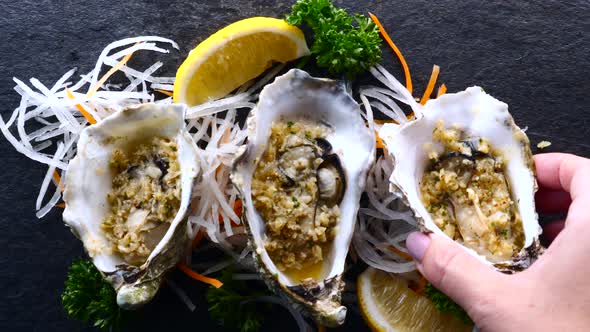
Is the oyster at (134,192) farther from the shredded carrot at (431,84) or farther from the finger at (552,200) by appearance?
the finger at (552,200)

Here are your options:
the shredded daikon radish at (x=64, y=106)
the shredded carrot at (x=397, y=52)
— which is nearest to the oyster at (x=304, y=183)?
the shredded carrot at (x=397, y=52)

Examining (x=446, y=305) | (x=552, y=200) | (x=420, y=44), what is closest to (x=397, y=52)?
(x=420, y=44)

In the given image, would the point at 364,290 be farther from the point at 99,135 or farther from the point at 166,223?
the point at 99,135

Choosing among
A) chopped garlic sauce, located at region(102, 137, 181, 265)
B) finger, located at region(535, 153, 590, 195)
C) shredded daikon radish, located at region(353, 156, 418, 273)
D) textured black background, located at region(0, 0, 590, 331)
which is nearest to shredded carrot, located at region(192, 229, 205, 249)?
chopped garlic sauce, located at region(102, 137, 181, 265)

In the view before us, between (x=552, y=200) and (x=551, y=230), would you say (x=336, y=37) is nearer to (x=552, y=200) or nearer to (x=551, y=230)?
(x=552, y=200)

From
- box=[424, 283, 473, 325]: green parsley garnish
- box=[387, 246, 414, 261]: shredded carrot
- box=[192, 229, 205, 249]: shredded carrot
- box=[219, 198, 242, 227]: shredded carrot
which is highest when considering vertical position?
box=[219, 198, 242, 227]: shredded carrot

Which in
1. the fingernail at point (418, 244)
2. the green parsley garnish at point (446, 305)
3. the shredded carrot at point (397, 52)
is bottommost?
the green parsley garnish at point (446, 305)

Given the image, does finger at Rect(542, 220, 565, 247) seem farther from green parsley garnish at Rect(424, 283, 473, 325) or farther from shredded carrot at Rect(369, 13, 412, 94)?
shredded carrot at Rect(369, 13, 412, 94)
